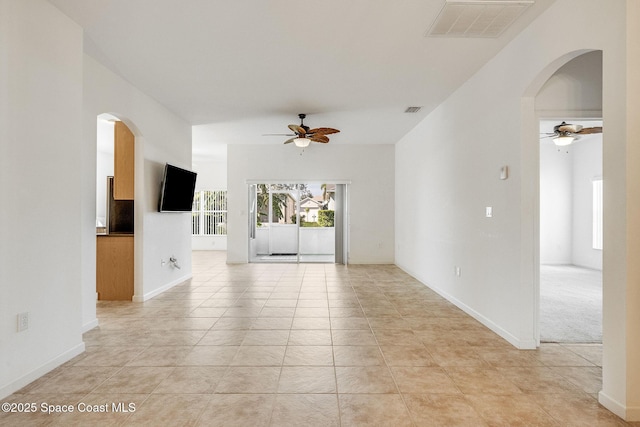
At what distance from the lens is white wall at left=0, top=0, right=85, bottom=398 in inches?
93.7

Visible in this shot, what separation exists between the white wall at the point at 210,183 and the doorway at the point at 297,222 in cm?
282

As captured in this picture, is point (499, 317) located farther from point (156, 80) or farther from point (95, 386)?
point (156, 80)

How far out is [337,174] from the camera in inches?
332

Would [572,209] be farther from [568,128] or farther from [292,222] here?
[292,222]

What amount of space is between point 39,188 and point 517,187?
396 centimetres

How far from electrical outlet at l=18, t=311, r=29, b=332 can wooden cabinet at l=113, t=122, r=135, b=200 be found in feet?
8.95

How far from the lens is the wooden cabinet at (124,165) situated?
500 centimetres

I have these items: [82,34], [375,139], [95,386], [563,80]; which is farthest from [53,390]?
[375,139]

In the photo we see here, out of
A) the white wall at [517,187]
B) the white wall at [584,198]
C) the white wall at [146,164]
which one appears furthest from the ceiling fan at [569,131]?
the white wall at [146,164]

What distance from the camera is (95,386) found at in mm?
2479

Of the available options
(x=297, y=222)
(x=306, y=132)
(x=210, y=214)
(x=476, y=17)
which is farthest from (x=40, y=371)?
(x=210, y=214)

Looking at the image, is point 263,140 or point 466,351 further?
point 263,140

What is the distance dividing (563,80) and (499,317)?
233 cm

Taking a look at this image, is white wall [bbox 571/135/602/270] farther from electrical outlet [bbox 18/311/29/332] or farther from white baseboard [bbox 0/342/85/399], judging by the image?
electrical outlet [bbox 18/311/29/332]
